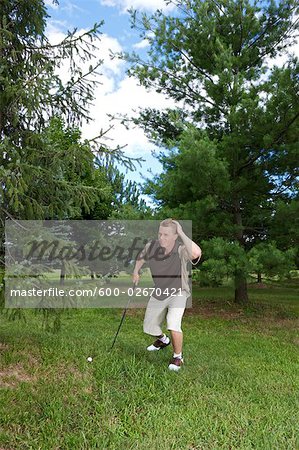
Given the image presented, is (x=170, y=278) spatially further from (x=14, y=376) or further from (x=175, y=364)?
(x=14, y=376)

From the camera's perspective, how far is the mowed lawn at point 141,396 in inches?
131

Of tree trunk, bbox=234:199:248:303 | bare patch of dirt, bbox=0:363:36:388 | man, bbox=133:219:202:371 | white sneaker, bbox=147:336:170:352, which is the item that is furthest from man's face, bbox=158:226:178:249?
tree trunk, bbox=234:199:248:303

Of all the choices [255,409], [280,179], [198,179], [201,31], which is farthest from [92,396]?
[201,31]

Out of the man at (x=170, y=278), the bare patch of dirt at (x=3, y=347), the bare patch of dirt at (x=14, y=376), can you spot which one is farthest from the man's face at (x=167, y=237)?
the bare patch of dirt at (x=3, y=347)

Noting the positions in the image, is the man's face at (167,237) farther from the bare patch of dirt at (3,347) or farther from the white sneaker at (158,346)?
the bare patch of dirt at (3,347)

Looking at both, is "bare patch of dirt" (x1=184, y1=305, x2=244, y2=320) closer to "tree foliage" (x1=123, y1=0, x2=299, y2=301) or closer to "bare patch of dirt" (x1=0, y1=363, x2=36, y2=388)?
"tree foliage" (x1=123, y1=0, x2=299, y2=301)

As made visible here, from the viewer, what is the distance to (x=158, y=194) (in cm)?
1039

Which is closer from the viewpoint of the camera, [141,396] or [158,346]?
[141,396]

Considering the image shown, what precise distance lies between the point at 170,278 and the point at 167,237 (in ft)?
1.71

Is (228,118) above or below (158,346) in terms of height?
above

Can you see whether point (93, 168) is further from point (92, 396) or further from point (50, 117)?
point (92, 396)

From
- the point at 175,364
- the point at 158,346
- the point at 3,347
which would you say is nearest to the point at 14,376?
the point at 3,347

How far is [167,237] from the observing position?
506 cm

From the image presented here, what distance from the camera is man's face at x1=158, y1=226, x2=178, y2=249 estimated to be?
16.5 ft
